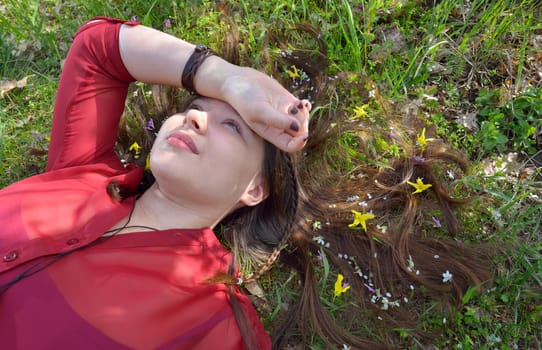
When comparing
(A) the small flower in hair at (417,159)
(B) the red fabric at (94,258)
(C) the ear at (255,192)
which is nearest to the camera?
(B) the red fabric at (94,258)

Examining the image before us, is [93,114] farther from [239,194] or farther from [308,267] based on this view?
[308,267]

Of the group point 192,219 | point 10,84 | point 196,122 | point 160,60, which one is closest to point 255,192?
point 192,219

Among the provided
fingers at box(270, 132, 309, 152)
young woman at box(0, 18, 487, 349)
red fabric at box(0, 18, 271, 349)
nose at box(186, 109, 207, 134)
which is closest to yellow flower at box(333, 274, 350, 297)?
young woman at box(0, 18, 487, 349)

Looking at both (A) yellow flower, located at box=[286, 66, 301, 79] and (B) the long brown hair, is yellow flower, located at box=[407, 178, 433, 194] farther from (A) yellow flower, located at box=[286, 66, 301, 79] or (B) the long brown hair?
(A) yellow flower, located at box=[286, 66, 301, 79]

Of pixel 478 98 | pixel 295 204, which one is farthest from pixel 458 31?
pixel 295 204

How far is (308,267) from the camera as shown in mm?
2889

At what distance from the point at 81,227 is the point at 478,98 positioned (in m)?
3.00

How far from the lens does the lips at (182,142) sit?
228 centimetres

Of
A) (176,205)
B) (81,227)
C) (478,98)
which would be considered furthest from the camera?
(478,98)

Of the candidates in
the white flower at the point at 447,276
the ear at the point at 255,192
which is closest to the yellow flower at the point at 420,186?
the white flower at the point at 447,276

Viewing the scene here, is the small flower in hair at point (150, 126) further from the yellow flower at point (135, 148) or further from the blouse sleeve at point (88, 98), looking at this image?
the blouse sleeve at point (88, 98)

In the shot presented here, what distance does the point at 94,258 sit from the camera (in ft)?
7.26

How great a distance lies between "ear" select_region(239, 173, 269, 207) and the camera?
2.66 metres

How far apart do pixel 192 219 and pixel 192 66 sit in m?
0.92
